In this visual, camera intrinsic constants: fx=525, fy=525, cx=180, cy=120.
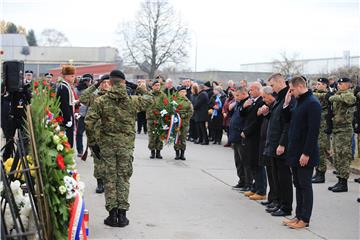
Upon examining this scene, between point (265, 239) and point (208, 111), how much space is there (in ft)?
37.5

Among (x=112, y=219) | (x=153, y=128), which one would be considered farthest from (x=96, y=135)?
(x=153, y=128)

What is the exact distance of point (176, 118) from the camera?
45.0ft

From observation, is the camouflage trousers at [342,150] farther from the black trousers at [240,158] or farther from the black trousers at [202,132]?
the black trousers at [202,132]

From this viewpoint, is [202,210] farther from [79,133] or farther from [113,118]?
[79,133]

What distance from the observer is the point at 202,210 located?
8039mm

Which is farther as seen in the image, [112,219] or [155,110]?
[155,110]

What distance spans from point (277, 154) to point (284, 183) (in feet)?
1.62

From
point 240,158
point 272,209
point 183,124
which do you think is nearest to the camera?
point 272,209

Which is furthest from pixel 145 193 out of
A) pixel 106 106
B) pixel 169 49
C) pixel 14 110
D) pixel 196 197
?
pixel 169 49

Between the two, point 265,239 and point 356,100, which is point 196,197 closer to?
point 265,239

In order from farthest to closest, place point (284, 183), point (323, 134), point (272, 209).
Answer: point (323, 134)
point (272, 209)
point (284, 183)

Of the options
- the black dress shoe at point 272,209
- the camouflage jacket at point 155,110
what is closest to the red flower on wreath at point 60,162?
the black dress shoe at point 272,209

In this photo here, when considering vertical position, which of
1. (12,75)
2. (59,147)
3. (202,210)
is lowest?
(202,210)

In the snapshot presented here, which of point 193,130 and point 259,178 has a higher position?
point 259,178
